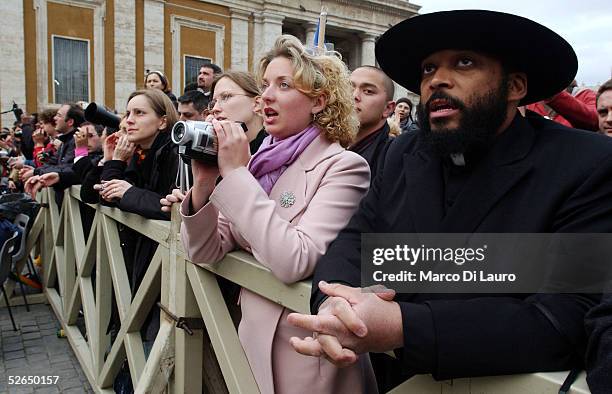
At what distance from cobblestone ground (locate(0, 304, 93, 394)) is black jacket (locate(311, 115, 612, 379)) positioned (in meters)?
3.42

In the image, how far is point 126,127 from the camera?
3.49 metres

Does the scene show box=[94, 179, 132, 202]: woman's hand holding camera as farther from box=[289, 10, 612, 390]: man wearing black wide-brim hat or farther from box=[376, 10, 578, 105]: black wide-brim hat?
box=[376, 10, 578, 105]: black wide-brim hat

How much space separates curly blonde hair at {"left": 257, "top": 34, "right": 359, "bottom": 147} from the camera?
1934 millimetres

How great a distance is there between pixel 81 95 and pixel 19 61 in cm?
294

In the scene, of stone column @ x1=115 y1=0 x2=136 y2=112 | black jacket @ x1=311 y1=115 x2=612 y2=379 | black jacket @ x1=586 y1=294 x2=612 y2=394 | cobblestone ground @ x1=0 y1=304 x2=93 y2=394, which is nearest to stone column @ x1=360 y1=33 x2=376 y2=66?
stone column @ x1=115 y1=0 x2=136 y2=112

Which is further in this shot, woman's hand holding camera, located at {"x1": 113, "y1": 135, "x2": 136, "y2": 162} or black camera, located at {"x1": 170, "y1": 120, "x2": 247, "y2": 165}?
woman's hand holding camera, located at {"x1": 113, "y1": 135, "x2": 136, "y2": 162}

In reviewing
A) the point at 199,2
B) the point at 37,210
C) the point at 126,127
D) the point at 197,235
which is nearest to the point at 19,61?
the point at 199,2

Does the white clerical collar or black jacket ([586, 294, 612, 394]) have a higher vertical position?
the white clerical collar

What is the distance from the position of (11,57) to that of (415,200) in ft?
77.9

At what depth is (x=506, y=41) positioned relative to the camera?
133 cm

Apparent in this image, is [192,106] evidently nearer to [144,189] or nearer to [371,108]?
[144,189]

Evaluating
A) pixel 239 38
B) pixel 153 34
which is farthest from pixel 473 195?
pixel 239 38

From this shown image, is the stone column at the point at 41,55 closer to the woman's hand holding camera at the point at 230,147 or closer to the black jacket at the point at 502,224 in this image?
the woman's hand holding camera at the point at 230,147

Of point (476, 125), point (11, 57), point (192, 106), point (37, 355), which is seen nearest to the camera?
point (476, 125)
